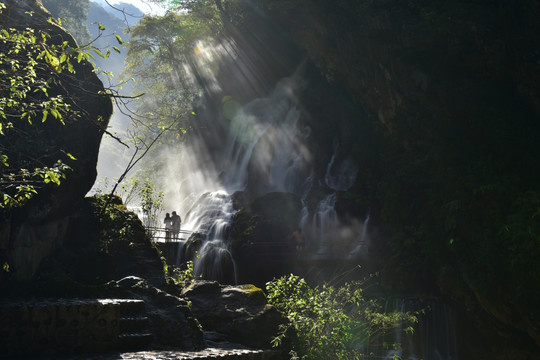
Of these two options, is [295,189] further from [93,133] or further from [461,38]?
[93,133]

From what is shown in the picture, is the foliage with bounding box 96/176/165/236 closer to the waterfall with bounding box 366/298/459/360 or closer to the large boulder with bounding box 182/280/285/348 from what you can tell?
the large boulder with bounding box 182/280/285/348

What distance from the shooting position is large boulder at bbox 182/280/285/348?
758 cm

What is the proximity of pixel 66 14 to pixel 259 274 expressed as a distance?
56275 millimetres

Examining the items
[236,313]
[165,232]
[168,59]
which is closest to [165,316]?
[236,313]

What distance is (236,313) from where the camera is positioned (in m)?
7.94

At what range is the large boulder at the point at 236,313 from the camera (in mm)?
7578

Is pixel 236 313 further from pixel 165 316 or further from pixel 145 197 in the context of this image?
pixel 145 197

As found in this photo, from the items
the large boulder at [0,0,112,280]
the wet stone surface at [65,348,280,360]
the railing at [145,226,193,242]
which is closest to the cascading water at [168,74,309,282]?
the railing at [145,226,193,242]

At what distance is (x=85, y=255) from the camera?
8789 mm

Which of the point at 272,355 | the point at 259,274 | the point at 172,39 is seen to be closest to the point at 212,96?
the point at 172,39

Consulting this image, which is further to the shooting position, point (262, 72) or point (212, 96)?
point (212, 96)

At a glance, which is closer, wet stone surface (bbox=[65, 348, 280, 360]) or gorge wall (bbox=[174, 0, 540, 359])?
wet stone surface (bbox=[65, 348, 280, 360])

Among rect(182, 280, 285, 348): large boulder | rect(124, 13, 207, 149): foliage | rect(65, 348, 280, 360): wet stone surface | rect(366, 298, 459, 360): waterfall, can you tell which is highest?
rect(124, 13, 207, 149): foliage

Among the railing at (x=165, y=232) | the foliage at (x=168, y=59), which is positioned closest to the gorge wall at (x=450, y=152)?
the railing at (x=165, y=232)
